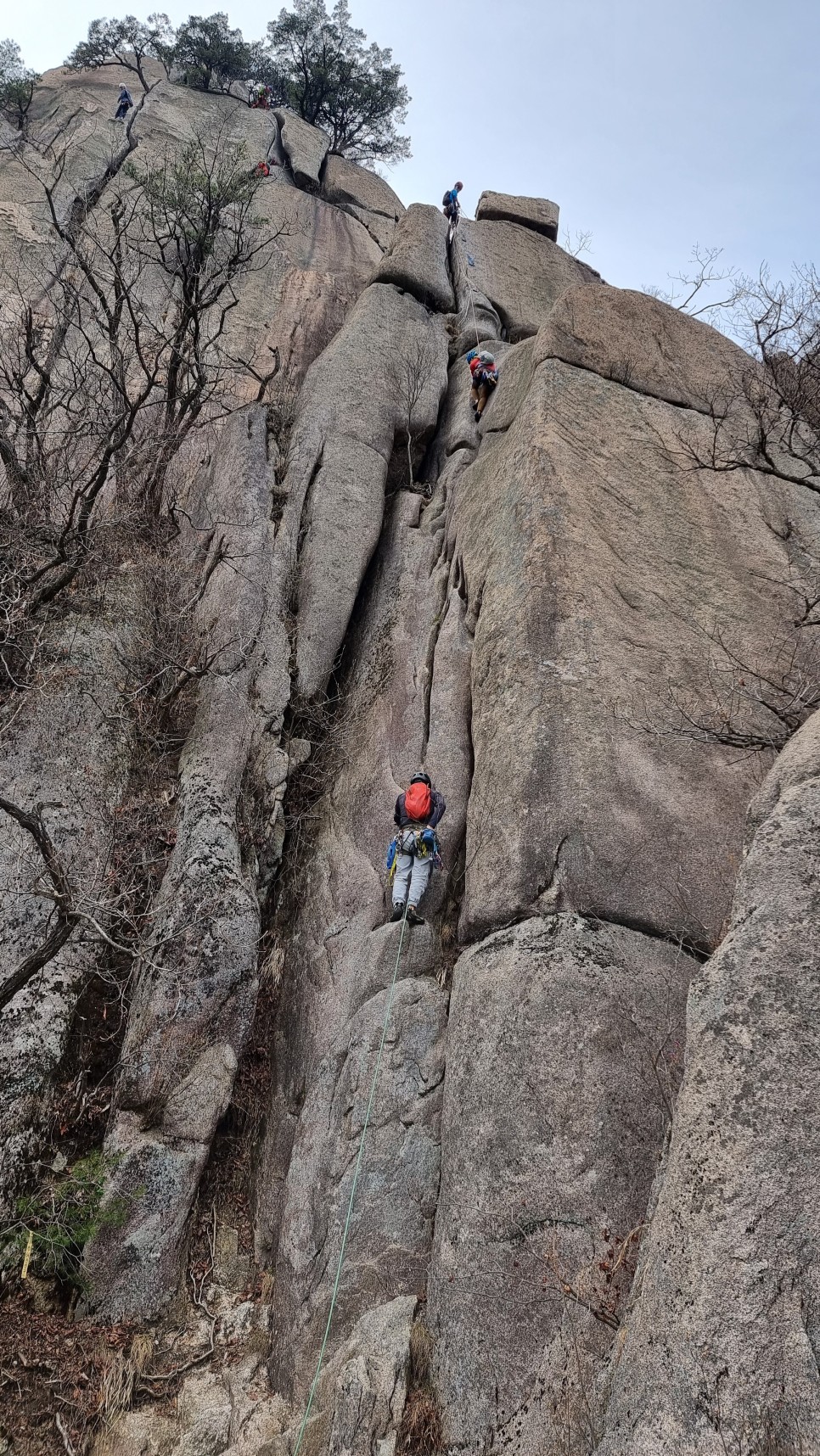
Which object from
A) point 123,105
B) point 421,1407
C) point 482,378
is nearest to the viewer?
point 421,1407

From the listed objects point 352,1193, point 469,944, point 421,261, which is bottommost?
point 352,1193

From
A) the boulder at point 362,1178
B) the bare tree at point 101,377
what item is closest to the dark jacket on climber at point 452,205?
the bare tree at point 101,377

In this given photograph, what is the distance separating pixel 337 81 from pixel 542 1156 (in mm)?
37413

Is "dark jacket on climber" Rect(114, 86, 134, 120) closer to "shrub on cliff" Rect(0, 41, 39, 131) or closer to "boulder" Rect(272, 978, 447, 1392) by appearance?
"shrub on cliff" Rect(0, 41, 39, 131)

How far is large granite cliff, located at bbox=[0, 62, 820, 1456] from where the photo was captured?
4.81 metres

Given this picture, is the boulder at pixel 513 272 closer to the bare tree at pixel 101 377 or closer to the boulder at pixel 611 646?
the bare tree at pixel 101 377

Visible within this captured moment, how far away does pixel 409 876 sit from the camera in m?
9.52

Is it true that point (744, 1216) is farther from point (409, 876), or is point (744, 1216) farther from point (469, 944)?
point (409, 876)

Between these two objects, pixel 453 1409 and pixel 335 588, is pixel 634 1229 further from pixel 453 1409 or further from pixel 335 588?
pixel 335 588

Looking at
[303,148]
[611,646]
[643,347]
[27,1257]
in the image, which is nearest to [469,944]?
[611,646]

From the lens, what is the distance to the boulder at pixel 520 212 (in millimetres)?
25062

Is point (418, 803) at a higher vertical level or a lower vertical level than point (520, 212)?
lower

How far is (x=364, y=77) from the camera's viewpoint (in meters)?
32.0

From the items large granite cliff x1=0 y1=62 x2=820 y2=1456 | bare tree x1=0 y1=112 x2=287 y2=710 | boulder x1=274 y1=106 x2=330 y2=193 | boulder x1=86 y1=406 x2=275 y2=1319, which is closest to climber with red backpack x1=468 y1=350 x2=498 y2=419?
large granite cliff x1=0 y1=62 x2=820 y2=1456
